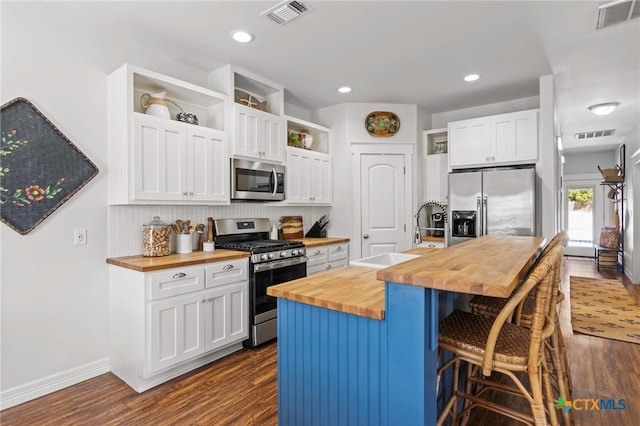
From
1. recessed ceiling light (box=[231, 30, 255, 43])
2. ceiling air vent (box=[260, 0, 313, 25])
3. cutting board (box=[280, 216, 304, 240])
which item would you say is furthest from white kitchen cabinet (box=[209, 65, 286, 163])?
ceiling air vent (box=[260, 0, 313, 25])

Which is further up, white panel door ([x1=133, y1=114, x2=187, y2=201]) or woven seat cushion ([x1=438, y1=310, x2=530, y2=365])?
white panel door ([x1=133, y1=114, x2=187, y2=201])

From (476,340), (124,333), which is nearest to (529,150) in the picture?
(476,340)

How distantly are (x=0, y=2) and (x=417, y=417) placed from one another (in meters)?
A: 3.40

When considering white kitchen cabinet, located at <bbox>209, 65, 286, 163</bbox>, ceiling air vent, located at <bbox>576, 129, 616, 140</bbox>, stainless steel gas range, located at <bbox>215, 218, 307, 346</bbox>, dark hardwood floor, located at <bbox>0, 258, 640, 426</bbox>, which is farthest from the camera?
ceiling air vent, located at <bbox>576, 129, 616, 140</bbox>

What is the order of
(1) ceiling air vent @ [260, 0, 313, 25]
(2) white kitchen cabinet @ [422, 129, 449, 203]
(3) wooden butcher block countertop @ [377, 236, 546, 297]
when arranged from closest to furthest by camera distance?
1. (3) wooden butcher block countertop @ [377, 236, 546, 297]
2. (1) ceiling air vent @ [260, 0, 313, 25]
3. (2) white kitchen cabinet @ [422, 129, 449, 203]

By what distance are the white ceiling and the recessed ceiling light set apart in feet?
0.16

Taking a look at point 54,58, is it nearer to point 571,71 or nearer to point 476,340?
point 476,340

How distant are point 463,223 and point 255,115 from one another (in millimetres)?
2667

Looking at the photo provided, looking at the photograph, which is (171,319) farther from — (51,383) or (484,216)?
(484,216)

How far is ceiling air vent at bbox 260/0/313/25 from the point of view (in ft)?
7.80

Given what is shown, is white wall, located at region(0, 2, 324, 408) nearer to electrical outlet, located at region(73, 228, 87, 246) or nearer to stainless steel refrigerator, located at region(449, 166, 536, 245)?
electrical outlet, located at region(73, 228, 87, 246)

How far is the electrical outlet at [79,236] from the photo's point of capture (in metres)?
2.60

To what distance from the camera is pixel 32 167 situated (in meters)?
2.38

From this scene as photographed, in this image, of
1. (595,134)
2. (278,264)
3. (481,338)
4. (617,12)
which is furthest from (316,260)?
(595,134)
